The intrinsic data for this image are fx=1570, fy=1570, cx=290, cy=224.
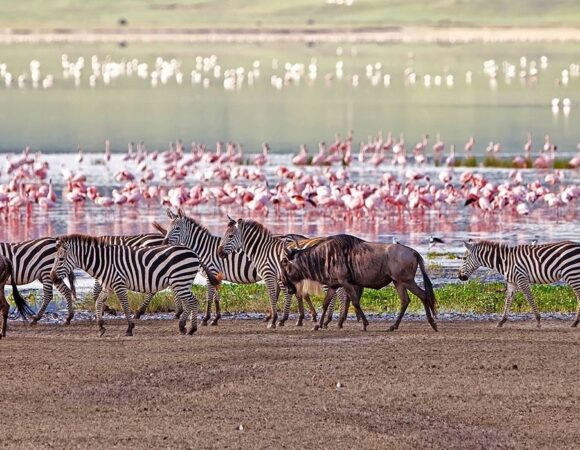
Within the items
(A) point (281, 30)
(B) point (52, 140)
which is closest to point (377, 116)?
(B) point (52, 140)

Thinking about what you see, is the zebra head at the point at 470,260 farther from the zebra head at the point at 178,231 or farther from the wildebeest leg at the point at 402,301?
the zebra head at the point at 178,231

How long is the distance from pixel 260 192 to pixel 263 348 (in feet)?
47.3

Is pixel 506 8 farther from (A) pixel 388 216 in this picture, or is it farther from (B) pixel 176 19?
(A) pixel 388 216

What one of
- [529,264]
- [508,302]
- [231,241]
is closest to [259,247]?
[231,241]

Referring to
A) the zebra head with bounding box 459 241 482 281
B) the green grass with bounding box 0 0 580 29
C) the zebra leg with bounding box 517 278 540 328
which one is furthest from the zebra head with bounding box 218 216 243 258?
the green grass with bounding box 0 0 580 29

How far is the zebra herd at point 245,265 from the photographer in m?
14.4

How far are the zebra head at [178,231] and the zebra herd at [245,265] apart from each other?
10 mm

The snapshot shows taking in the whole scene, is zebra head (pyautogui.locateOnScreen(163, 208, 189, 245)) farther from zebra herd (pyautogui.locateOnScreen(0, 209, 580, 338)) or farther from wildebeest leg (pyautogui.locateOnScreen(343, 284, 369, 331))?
wildebeest leg (pyautogui.locateOnScreen(343, 284, 369, 331))

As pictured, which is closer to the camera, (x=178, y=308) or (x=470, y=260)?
(x=178, y=308)

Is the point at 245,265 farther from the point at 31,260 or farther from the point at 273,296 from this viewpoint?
the point at 31,260

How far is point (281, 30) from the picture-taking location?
17425 cm

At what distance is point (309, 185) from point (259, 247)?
13.4 meters

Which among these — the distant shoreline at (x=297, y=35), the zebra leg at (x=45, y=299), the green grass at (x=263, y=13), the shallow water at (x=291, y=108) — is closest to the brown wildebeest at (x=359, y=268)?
the zebra leg at (x=45, y=299)

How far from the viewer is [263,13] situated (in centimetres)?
18075
